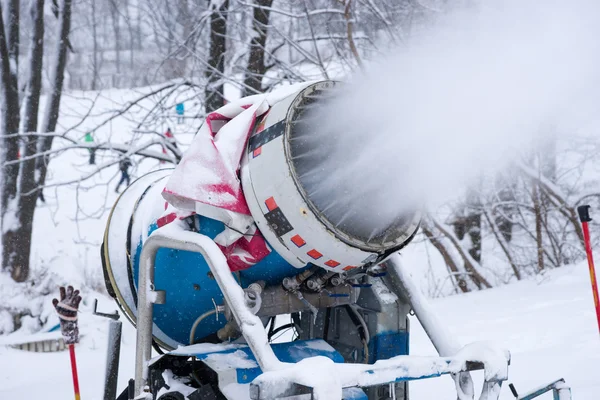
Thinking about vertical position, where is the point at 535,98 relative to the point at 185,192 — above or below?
above

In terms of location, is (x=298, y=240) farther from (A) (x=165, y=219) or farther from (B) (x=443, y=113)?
(B) (x=443, y=113)

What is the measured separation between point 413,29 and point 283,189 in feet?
23.3

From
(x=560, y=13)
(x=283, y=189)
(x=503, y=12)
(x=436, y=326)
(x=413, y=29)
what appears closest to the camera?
(x=283, y=189)

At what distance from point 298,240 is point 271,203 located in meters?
0.20

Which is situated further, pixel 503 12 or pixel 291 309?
pixel 503 12

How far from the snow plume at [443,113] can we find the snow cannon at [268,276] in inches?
3.1

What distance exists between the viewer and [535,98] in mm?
3354

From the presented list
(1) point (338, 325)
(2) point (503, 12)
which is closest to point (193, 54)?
(2) point (503, 12)

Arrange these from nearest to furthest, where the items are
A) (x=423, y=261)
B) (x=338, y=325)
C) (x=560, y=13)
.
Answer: (x=560, y=13) < (x=338, y=325) < (x=423, y=261)

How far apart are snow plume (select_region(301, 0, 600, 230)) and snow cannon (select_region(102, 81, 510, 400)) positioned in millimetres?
79

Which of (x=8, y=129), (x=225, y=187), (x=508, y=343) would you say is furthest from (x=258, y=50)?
(x=225, y=187)

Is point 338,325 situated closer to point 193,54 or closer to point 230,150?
point 230,150

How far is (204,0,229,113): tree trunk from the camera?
9836mm

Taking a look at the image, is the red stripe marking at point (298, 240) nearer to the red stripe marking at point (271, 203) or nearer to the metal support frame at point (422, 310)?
the red stripe marking at point (271, 203)
